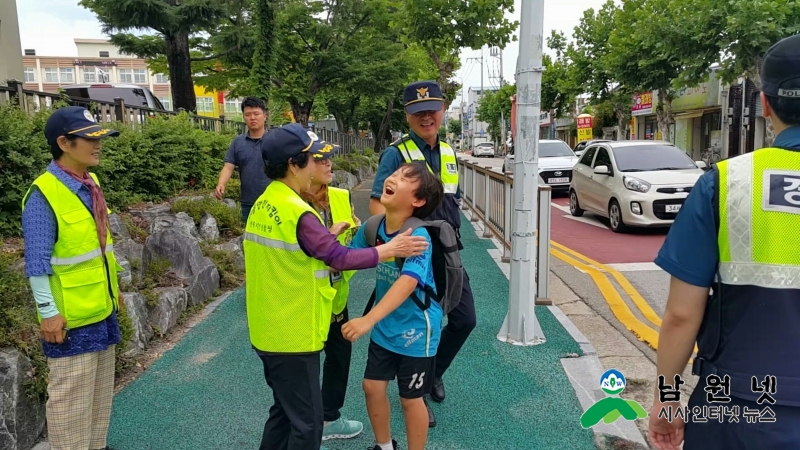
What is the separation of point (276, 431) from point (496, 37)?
1098 cm

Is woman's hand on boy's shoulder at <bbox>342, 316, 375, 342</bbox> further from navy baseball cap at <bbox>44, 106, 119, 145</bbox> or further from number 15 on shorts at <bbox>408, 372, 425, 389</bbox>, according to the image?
navy baseball cap at <bbox>44, 106, 119, 145</bbox>

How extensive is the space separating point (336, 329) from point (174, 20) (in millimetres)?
11392

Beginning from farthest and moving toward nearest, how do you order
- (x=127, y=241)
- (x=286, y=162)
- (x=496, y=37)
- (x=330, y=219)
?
(x=496, y=37) < (x=127, y=241) < (x=330, y=219) < (x=286, y=162)

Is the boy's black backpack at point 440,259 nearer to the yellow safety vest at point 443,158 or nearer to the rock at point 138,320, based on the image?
the yellow safety vest at point 443,158

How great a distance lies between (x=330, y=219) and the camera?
9.52 ft

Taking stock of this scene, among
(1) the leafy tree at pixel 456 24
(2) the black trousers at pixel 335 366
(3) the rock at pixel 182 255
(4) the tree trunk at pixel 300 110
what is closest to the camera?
(2) the black trousers at pixel 335 366

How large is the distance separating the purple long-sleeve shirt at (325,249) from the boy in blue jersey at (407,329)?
253 mm

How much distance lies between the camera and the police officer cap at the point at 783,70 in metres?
1.43

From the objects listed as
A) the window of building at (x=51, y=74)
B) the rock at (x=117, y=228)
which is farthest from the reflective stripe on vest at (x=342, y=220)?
the window of building at (x=51, y=74)

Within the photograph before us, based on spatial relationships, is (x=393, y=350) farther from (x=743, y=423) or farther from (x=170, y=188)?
(x=170, y=188)

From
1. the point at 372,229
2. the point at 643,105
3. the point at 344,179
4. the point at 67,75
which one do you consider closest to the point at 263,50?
the point at 344,179

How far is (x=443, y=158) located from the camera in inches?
135

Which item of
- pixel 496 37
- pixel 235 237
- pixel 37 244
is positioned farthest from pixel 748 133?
pixel 37 244

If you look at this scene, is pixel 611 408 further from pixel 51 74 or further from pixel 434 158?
pixel 51 74
